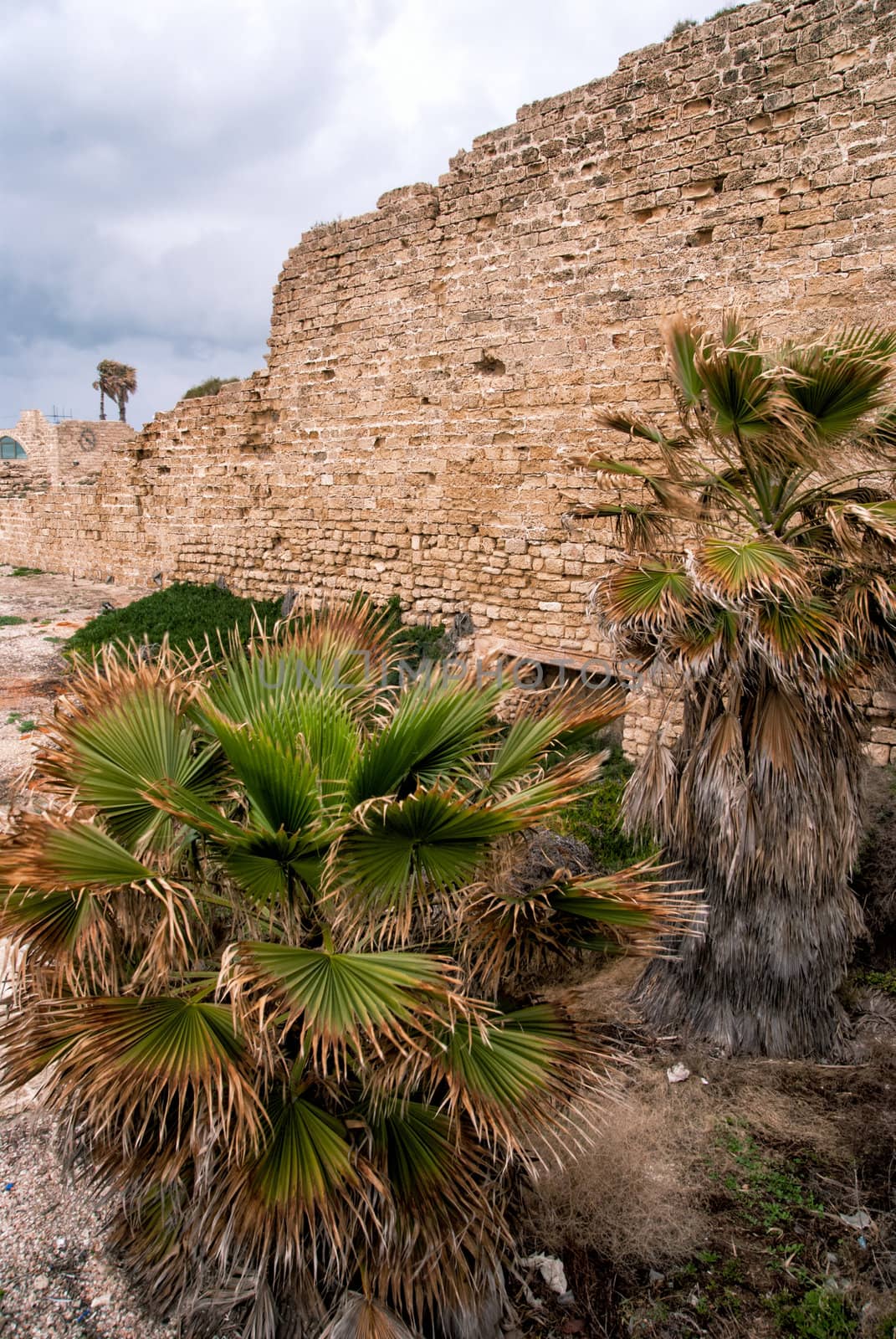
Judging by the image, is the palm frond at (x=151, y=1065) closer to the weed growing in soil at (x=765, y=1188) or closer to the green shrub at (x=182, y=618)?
the weed growing in soil at (x=765, y=1188)

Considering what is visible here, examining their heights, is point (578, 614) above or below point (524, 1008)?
above

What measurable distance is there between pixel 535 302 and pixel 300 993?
6.69 meters

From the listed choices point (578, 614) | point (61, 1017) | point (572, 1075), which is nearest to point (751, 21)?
point (578, 614)

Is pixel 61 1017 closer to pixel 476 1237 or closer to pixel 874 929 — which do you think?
pixel 476 1237

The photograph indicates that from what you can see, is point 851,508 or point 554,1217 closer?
point 554,1217

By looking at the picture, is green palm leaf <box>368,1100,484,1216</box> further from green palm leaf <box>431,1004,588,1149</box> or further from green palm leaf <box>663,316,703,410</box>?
green palm leaf <box>663,316,703,410</box>

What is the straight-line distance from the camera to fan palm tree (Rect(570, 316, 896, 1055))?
11.5 ft

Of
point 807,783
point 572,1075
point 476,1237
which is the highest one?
point 807,783

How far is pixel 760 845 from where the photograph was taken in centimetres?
378

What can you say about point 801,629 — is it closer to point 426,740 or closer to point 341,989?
point 426,740

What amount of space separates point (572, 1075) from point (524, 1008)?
302mm

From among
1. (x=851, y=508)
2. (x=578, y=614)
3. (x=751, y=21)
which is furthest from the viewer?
(x=578, y=614)

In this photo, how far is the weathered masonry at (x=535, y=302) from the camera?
5750 millimetres

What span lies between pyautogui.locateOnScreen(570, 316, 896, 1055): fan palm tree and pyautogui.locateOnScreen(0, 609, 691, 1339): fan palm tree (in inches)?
50.9
